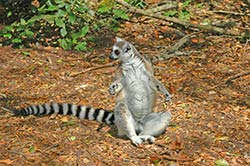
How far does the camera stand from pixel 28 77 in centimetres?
674

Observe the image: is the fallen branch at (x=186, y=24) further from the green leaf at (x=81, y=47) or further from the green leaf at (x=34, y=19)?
the green leaf at (x=34, y=19)

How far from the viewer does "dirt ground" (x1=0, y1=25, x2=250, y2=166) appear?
186 inches

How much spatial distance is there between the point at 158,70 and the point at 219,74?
2.69ft

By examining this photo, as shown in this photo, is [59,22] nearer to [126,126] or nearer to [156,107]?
[156,107]

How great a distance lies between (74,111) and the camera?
5.44 metres

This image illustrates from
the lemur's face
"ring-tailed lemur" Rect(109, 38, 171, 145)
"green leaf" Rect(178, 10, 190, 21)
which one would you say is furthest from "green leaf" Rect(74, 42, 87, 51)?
the lemur's face

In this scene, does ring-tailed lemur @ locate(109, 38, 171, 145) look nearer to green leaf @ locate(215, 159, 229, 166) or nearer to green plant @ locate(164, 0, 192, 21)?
green leaf @ locate(215, 159, 229, 166)

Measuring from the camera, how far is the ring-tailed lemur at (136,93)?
5.03 meters

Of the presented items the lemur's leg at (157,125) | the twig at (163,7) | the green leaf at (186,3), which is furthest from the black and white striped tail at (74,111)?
the green leaf at (186,3)

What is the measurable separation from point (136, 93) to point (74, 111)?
0.73m

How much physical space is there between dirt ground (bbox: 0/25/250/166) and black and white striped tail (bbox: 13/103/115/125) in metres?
0.09

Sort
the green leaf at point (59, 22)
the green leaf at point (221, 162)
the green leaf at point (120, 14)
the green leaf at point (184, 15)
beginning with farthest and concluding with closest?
the green leaf at point (184, 15) → the green leaf at point (120, 14) → the green leaf at point (59, 22) → the green leaf at point (221, 162)

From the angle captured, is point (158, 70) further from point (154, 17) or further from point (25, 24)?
point (25, 24)

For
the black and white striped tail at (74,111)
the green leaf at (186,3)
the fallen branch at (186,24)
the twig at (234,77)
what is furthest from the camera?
the green leaf at (186,3)
